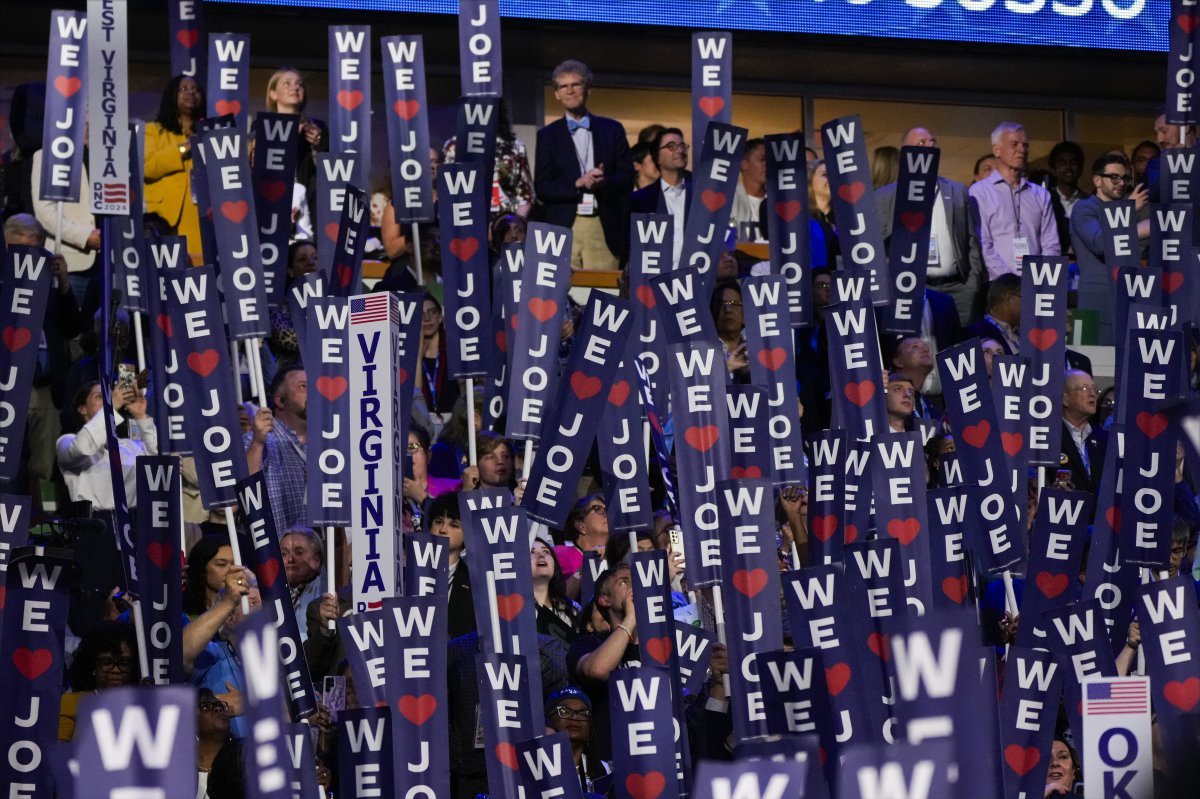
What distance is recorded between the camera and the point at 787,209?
7148mm

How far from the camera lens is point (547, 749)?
425cm

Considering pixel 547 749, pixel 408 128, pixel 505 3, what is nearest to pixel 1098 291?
pixel 505 3

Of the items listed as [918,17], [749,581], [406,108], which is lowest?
[749,581]

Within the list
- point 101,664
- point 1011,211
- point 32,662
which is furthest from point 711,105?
point 32,662

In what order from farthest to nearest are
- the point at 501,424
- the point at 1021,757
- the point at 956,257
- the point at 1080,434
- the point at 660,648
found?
the point at 956,257, the point at 1080,434, the point at 501,424, the point at 660,648, the point at 1021,757

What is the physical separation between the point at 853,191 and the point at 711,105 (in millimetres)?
779

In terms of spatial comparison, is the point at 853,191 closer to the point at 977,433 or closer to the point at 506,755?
the point at 977,433

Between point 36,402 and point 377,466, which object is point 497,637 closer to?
point 377,466

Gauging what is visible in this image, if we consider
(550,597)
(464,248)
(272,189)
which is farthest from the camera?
(272,189)

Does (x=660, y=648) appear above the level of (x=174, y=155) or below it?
below

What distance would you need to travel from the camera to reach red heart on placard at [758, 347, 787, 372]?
599 centimetres

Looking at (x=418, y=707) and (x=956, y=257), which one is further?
(x=956, y=257)

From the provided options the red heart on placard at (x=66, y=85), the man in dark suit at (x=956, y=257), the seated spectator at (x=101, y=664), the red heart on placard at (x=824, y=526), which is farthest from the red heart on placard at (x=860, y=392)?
the man in dark suit at (x=956, y=257)

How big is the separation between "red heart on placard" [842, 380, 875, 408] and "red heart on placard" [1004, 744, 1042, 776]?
1500 millimetres
